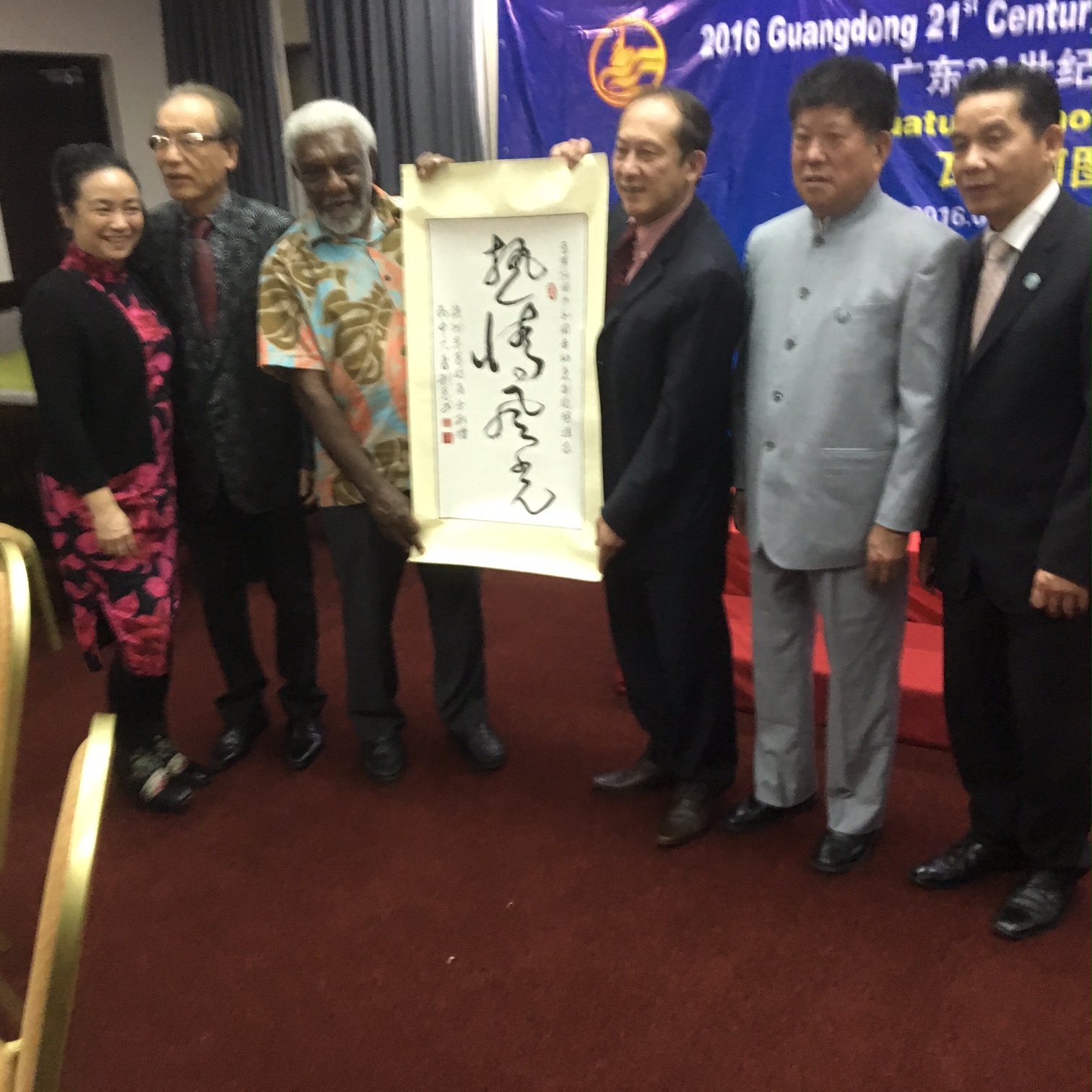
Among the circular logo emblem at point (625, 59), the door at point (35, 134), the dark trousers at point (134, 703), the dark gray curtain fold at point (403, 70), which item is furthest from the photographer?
the door at point (35, 134)

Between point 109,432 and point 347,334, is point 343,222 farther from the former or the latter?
point 109,432

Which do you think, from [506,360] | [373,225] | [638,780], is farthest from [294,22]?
[638,780]

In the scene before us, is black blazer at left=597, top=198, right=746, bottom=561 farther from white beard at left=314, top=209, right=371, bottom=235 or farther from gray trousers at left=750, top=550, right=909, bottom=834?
white beard at left=314, top=209, right=371, bottom=235

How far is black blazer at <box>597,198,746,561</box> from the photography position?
5.35ft

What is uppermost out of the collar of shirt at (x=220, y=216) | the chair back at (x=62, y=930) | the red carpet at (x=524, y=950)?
the collar of shirt at (x=220, y=216)

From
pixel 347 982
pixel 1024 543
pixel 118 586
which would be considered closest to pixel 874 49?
pixel 1024 543

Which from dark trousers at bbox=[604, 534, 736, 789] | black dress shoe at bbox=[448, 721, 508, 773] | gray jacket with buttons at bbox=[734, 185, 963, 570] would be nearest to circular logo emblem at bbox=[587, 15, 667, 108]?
gray jacket with buttons at bbox=[734, 185, 963, 570]

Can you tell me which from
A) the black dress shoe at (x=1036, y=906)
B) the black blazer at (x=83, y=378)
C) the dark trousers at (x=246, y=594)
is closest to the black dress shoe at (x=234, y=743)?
the dark trousers at (x=246, y=594)

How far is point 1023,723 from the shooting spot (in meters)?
1.61

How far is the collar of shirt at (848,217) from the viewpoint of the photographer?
1.53 metres

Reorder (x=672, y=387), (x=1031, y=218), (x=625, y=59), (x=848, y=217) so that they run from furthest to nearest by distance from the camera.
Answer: (x=625, y=59) < (x=672, y=387) < (x=848, y=217) < (x=1031, y=218)

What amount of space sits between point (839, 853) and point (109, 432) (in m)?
1.60

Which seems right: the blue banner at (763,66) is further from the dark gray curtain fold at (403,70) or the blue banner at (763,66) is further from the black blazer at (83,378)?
the black blazer at (83,378)

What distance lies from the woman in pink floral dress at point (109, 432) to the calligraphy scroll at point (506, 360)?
526mm
